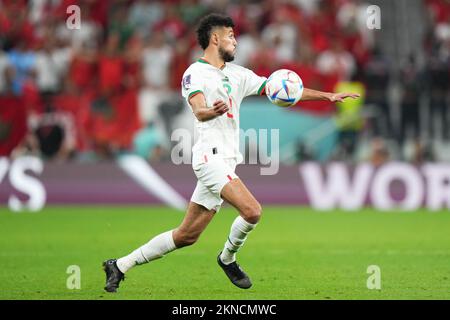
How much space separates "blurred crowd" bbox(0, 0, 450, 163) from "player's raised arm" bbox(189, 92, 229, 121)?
9.30 meters

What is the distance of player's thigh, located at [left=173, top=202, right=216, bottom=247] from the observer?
29.6 feet

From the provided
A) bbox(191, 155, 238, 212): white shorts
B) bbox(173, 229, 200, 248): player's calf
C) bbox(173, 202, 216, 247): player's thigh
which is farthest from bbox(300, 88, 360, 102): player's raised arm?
bbox(173, 229, 200, 248): player's calf

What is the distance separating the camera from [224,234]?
14781 millimetres

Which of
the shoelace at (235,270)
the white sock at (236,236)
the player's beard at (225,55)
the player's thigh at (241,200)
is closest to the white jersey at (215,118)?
the player's beard at (225,55)

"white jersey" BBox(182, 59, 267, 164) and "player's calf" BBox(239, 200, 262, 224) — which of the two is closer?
"player's calf" BBox(239, 200, 262, 224)

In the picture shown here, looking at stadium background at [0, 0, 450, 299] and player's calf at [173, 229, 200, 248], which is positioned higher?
stadium background at [0, 0, 450, 299]

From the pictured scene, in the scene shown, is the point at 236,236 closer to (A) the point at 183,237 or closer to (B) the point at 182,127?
(A) the point at 183,237

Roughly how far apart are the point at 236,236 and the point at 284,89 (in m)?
1.43

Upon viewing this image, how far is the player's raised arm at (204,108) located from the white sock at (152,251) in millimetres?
1231

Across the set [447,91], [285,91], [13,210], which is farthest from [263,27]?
[285,91]

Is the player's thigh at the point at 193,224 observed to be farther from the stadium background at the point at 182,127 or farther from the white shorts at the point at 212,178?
the stadium background at the point at 182,127

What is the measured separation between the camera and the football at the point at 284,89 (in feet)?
30.3

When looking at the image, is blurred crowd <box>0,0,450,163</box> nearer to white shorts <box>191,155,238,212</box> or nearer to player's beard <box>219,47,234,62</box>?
player's beard <box>219,47,234,62</box>

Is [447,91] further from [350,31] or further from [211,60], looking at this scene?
[211,60]
